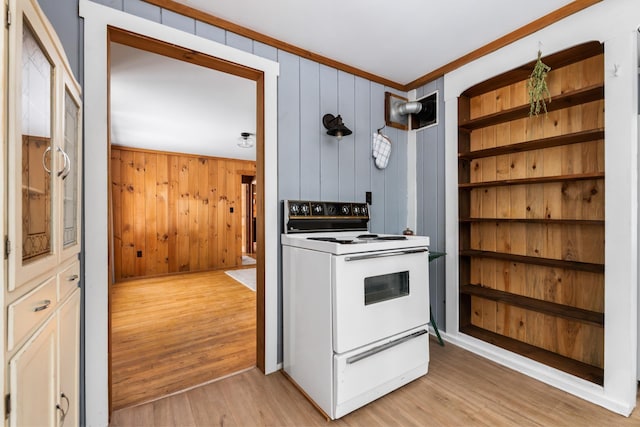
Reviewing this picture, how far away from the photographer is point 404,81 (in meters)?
2.85

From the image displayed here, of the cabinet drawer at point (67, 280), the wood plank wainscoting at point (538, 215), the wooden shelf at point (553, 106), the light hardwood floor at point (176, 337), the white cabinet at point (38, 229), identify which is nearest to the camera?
the white cabinet at point (38, 229)

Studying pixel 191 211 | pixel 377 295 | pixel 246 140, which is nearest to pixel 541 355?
pixel 377 295

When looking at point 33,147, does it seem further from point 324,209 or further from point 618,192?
point 618,192

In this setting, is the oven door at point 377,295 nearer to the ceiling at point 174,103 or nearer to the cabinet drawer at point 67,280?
the cabinet drawer at point 67,280

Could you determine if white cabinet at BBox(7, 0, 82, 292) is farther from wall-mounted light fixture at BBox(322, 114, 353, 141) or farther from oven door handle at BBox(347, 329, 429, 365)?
wall-mounted light fixture at BBox(322, 114, 353, 141)

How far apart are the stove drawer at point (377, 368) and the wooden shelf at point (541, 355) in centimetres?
68

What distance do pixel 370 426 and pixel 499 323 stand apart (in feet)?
4.95

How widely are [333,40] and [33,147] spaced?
6.26 ft

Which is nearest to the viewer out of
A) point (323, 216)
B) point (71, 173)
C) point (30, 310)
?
point (30, 310)

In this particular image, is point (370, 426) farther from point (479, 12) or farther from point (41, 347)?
point (479, 12)

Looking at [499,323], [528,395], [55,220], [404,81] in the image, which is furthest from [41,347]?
[404,81]

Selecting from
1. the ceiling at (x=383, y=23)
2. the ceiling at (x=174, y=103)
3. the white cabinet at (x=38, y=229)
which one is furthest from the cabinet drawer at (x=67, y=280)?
the ceiling at (x=174, y=103)

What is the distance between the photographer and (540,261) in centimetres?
207

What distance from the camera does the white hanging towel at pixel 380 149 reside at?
8.75ft
